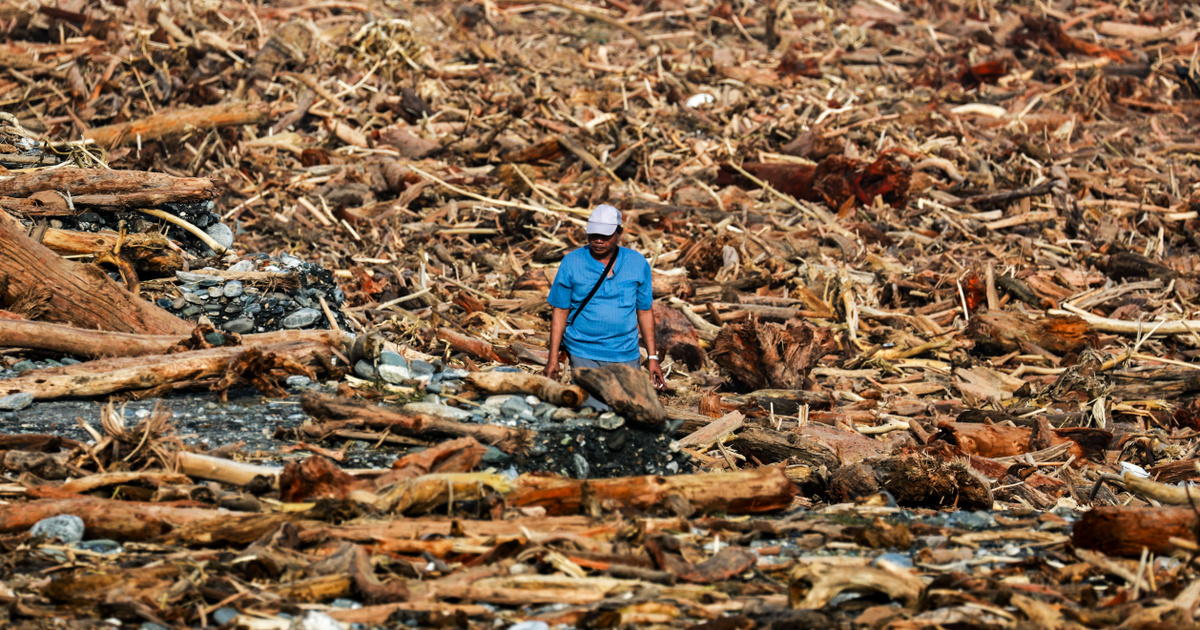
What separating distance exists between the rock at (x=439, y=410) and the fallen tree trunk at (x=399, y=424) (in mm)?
174

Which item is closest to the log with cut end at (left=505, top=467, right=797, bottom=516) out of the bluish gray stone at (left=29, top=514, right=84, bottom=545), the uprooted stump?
the uprooted stump

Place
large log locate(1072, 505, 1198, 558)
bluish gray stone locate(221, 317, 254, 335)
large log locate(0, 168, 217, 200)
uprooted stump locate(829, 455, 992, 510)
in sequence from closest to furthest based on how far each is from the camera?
large log locate(1072, 505, 1198, 558), uprooted stump locate(829, 455, 992, 510), bluish gray stone locate(221, 317, 254, 335), large log locate(0, 168, 217, 200)

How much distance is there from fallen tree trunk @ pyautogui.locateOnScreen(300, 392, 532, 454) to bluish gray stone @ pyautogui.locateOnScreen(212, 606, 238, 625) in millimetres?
1835

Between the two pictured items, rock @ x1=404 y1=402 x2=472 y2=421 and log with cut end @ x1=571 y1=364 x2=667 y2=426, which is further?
log with cut end @ x1=571 y1=364 x2=667 y2=426

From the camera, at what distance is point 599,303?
6.79m

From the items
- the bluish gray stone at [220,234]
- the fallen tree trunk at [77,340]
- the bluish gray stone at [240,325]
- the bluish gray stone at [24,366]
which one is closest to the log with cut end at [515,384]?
→ the fallen tree trunk at [77,340]

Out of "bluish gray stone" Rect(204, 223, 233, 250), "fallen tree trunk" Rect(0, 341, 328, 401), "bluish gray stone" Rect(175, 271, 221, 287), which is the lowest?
"fallen tree trunk" Rect(0, 341, 328, 401)

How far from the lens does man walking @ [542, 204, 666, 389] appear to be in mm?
6711

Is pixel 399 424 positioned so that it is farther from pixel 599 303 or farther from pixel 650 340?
pixel 650 340

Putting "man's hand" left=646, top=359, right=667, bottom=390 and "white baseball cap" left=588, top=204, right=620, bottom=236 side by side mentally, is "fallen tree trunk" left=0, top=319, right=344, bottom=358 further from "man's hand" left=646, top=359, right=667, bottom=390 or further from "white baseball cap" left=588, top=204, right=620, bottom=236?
"man's hand" left=646, top=359, right=667, bottom=390

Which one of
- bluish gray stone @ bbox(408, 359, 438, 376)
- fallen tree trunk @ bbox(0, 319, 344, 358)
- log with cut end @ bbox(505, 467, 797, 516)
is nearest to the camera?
log with cut end @ bbox(505, 467, 797, 516)

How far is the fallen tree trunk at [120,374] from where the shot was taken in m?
5.84

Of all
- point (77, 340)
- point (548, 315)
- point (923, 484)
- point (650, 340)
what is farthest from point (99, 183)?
point (923, 484)

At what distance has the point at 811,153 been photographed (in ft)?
45.3
